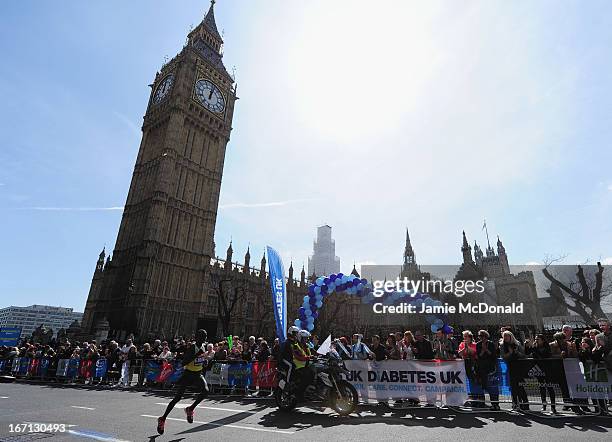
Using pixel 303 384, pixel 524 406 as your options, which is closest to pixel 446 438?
pixel 303 384

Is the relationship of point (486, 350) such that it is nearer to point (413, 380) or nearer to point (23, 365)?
point (413, 380)

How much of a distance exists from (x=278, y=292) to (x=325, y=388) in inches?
245

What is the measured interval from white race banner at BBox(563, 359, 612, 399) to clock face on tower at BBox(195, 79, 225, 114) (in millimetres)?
54328

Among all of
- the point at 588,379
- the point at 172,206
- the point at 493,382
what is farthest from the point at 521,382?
the point at 172,206

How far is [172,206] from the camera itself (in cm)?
4688

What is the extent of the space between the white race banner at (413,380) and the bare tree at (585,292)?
31.2m

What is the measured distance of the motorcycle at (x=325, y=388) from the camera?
7.32 meters

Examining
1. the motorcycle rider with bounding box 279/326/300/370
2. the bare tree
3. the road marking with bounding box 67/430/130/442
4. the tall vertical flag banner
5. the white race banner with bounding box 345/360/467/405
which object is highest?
the bare tree

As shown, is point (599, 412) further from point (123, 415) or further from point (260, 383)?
point (123, 415)

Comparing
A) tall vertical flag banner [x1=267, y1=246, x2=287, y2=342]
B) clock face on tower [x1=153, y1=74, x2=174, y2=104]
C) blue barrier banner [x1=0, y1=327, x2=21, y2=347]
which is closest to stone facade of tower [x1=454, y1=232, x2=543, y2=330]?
tall vertical flag banner [x1=267, y1=246, x2=287, y2=342]

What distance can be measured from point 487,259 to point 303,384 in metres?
103

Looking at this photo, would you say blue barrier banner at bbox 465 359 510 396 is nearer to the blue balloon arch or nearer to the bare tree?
the blue balloon arch

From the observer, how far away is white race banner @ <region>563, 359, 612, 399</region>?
7672mm

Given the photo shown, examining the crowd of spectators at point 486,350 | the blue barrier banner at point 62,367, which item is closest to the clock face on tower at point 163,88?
the blue barrier banner at point 62,367
